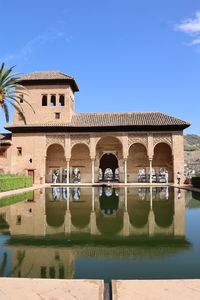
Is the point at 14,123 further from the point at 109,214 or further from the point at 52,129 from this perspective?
the point at 109,214

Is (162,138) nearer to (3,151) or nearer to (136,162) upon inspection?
(136,162)

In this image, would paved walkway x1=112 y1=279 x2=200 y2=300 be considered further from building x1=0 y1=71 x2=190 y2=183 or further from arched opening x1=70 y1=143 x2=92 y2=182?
arched opening x1=70 y1=143 x2=92 y2=182

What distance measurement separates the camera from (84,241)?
5168 mm

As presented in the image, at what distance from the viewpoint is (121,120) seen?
25.8 metres

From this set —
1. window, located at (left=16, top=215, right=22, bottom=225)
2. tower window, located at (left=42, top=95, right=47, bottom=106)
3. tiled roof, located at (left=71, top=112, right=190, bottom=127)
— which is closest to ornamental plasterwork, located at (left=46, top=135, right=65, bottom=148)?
tiled roof, located at (left=71, top=112, right=190, bottom=127)

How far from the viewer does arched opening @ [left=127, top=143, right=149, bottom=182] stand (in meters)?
27.5

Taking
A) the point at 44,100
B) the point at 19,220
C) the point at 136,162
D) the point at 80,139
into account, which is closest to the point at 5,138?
the point at 44,100

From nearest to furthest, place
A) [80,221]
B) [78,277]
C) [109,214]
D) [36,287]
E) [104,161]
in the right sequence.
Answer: [36,287], [78,277], [80,221], [109,214], [104,161]

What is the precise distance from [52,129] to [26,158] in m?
3.87

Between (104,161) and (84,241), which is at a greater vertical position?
(104,161)

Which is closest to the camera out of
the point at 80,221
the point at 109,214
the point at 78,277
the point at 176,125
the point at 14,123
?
the point at 78,277

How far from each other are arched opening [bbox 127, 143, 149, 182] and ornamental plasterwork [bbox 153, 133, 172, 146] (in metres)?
2.89

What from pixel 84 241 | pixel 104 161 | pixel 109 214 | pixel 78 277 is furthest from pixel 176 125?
pixel 78 277

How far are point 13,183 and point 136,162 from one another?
568 inches
